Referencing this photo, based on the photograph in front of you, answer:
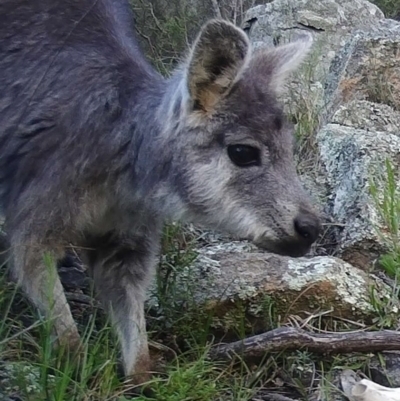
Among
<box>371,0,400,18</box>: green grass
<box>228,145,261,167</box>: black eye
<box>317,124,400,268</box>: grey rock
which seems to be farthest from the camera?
<box>371,0,400,18</box>: green grass

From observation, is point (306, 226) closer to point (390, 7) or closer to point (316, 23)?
point (316, 23)

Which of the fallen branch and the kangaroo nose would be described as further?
the fallen branch

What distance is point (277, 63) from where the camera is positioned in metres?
4.39

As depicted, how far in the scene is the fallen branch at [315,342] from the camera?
4.11 metres

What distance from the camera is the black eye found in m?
4.03

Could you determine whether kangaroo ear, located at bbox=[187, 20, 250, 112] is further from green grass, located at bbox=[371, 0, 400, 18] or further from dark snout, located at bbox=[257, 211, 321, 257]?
green grass, located at bbox=[371, 0, 400, 18]

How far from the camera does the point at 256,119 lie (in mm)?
4086

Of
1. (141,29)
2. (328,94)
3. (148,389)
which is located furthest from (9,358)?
(141,29)

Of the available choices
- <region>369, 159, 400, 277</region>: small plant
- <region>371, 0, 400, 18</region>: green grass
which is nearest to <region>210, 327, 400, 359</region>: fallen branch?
<region>369, 159, 400, 277</region>: small plant

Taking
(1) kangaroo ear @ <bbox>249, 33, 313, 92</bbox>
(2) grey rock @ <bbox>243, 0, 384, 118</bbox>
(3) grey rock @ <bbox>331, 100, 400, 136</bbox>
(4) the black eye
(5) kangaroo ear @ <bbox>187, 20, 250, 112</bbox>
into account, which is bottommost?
(2) grey rock @ <bbox>243, 0, 384, 118</bbox>

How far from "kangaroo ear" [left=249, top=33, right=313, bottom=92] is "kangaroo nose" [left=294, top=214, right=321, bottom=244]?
2.21 feet

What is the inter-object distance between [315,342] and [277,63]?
1.30 metres

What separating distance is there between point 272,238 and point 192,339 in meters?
0.70

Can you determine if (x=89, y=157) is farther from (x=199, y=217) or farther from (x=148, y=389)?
(x=148, y=389)
